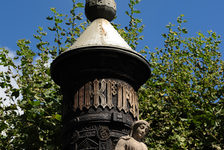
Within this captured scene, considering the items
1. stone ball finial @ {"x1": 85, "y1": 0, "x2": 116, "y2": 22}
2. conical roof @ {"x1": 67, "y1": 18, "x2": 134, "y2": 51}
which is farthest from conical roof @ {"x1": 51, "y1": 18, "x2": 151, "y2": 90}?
stone ball finial @ {"x1": 85, "y1": 0, "x2": 116, "y2": 22}

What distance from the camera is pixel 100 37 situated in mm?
8164

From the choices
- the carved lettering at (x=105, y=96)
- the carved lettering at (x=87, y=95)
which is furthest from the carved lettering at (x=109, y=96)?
the carved lettering at (x=87, y=95)

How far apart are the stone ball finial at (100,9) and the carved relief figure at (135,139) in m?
2.91

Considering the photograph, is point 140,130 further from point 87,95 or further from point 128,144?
point 87,95

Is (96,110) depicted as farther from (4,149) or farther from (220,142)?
(220,142)

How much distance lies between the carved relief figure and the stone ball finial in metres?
2.91

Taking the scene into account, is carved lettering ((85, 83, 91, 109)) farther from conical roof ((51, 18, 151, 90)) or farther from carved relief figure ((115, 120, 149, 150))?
carved relief figure ((115, 120, 149, 150))

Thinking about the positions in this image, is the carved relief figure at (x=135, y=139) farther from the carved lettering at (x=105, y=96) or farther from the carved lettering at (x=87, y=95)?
the carved lettering at (x=87, y=95)

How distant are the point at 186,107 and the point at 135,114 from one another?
7971 mm

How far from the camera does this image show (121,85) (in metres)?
7.74

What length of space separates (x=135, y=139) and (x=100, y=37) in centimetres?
223

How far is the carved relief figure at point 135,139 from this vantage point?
6.54 meters

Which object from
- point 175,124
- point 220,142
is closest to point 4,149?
point 175,124

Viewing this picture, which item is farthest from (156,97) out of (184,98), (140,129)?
(140,129)
